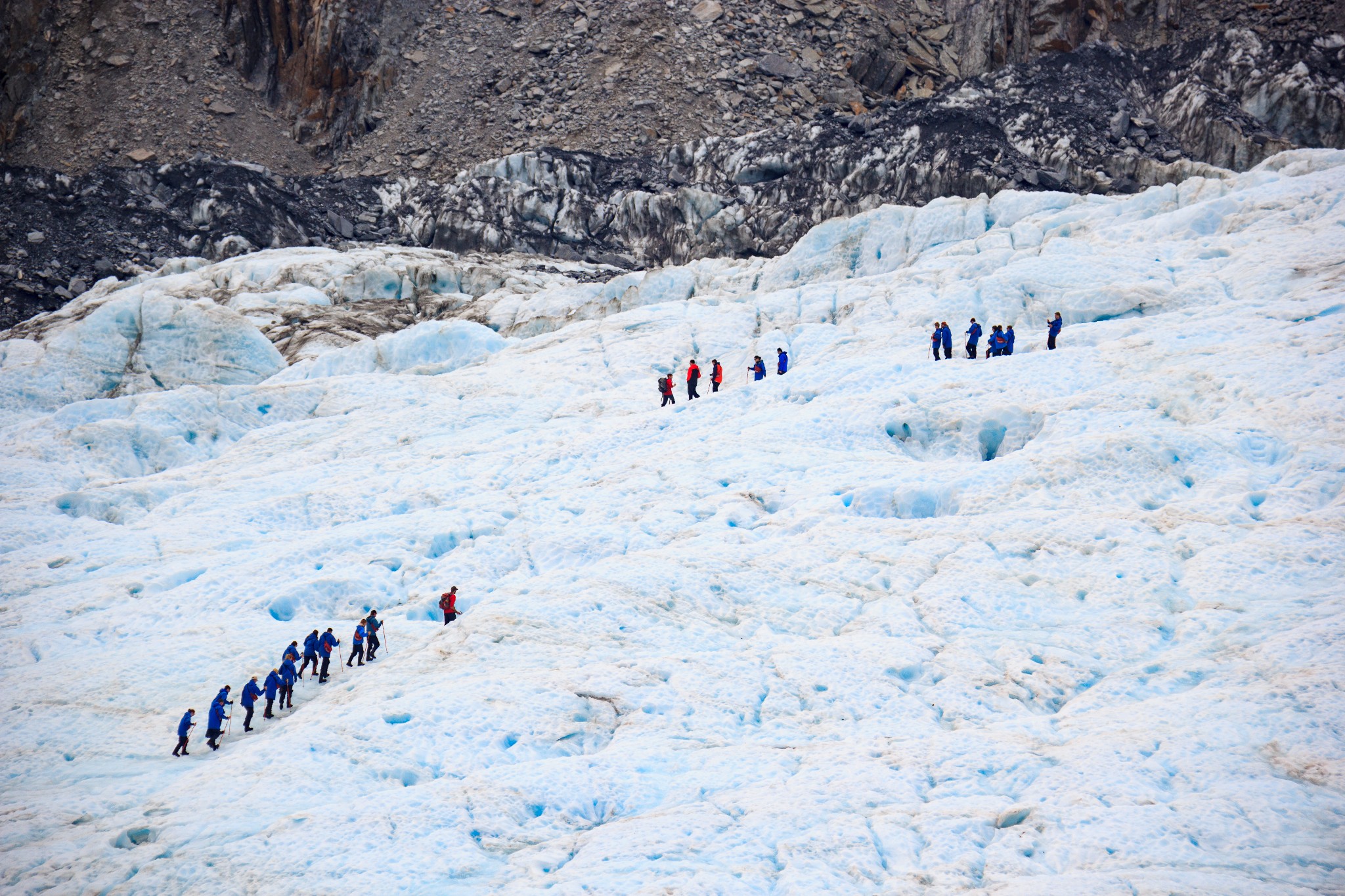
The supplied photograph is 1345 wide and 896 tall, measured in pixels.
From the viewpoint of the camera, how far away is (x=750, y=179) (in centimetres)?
5716

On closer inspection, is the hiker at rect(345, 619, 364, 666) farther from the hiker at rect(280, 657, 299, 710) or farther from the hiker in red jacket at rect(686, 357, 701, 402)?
the hiker in red jacket at rect(686, 357, 701, 402)

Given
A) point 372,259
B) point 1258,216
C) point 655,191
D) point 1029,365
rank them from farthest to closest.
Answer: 1. point 655,191
2. point 372,259
3. point 1258,216
4. point 1029,365

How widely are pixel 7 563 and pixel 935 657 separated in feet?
61.9

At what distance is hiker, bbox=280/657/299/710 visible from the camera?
14891 millimetres

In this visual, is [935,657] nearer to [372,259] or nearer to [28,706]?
[28,706]

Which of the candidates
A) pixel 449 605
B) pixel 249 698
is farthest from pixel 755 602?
pixel 249 698

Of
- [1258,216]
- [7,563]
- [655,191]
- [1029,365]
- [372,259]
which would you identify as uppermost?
[655,191]

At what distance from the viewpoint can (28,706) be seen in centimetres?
1486

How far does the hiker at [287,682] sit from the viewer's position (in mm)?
14891

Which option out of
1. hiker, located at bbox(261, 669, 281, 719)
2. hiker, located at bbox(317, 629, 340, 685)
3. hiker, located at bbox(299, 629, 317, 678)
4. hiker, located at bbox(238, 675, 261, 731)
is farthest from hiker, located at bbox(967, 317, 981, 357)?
hiker, located at bbox(238, 675, 261, 731)

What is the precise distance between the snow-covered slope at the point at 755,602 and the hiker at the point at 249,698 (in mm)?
317

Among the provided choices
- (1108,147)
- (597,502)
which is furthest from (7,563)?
(1108,147)

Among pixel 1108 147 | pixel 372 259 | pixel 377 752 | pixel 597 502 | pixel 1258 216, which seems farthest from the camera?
pixel 1108 147

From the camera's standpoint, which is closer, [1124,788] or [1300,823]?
[1300,823]
